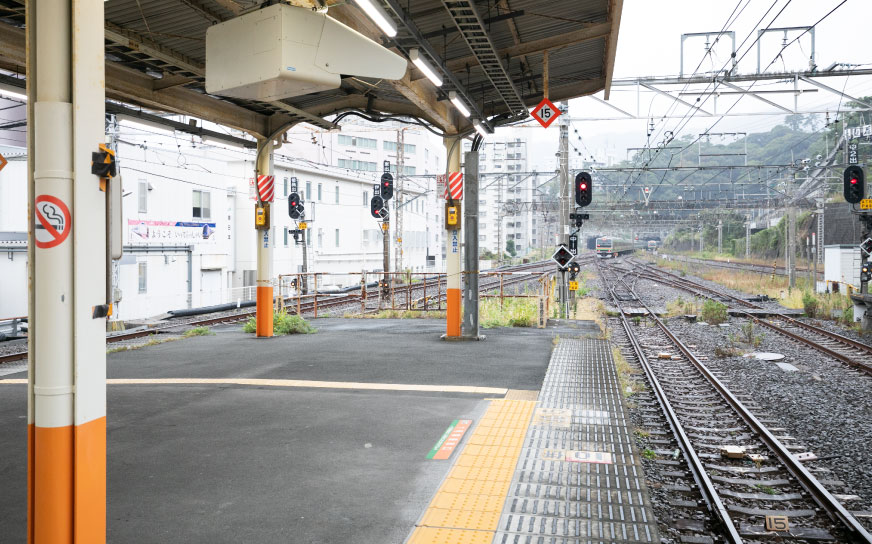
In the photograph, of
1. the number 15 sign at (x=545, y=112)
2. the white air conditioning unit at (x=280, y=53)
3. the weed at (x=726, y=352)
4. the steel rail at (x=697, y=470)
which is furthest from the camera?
the weed at (x=726, y=352)

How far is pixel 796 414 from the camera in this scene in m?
9.05

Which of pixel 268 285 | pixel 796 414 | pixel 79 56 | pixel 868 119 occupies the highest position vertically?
pixel 868 119

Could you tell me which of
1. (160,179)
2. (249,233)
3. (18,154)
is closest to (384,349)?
(18,154)

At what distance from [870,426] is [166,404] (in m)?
8.44

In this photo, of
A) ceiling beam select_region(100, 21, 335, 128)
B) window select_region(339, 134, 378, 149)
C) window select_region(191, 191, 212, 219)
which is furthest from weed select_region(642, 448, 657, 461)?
window select_region(339, 134, 378, 149)

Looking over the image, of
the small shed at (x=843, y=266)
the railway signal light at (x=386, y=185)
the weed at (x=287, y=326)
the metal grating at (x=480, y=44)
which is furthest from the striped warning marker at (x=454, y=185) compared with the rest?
the small shed at (x=843, y=266)

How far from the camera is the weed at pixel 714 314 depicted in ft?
67.0

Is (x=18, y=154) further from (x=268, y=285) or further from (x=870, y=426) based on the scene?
(x=870, y=426)

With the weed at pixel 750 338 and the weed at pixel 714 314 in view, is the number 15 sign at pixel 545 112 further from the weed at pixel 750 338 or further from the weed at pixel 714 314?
the weed at pixel 714 314

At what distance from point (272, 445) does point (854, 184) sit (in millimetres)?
18657

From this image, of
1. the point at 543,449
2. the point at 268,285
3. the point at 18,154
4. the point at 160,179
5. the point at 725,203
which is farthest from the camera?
the point at 725,203

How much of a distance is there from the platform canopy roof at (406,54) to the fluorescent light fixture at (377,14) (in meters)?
0.34

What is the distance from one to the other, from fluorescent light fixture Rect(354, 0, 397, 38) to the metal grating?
980 mm

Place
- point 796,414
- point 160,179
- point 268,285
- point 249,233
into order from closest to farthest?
point 796,414
point 268,285
point 160,179
point 249,233
